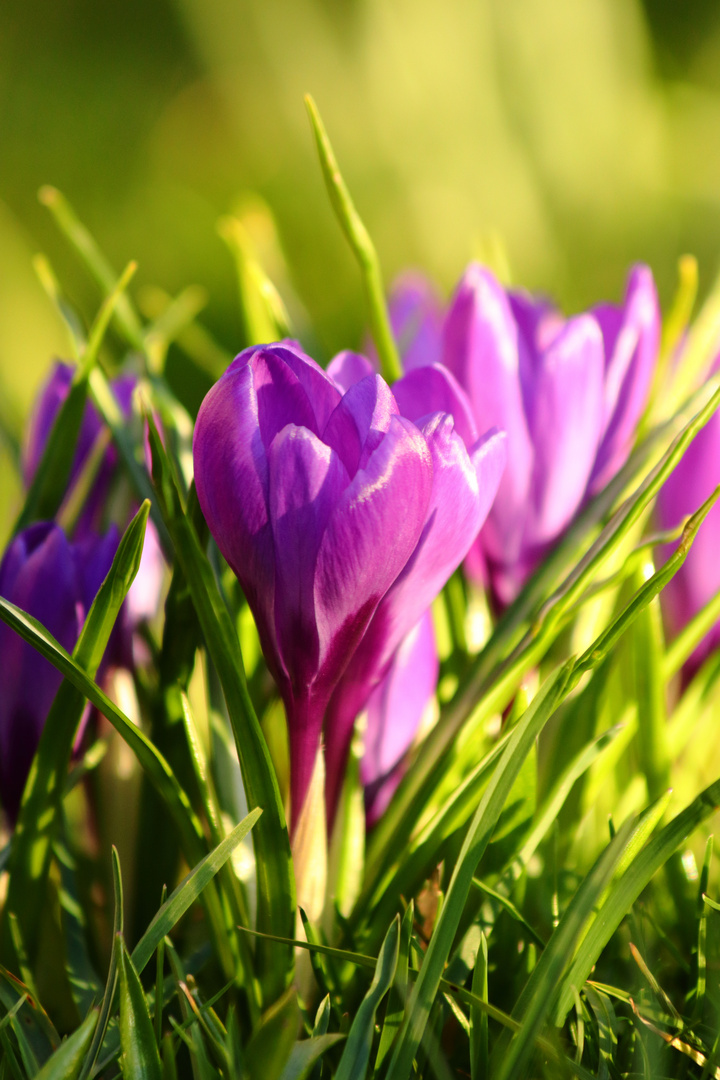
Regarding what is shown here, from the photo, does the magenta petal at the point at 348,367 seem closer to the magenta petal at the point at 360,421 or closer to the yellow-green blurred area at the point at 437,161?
the magenta petal at the point at 360,421

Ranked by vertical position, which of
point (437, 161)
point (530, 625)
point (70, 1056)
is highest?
point (437, 161)

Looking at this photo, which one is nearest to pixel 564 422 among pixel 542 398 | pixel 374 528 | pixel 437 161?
pixel 542 398

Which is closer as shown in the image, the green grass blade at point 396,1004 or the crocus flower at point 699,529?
the green grass blade at point 396,1004

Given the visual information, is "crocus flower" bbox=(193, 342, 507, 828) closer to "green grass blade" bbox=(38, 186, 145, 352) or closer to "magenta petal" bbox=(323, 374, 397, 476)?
"magenta petal" bbox=(323, 374, 397, 476)

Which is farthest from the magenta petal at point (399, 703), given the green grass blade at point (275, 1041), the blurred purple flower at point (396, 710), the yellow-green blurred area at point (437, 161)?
the yellow-green blurred area at point (437, 161)

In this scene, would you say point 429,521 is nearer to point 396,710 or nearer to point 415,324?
point 396,710
